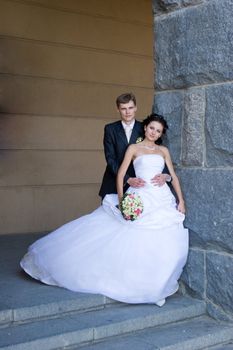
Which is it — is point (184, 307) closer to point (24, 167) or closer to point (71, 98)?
point (24, 167)

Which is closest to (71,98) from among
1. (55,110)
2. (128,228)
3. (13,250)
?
(55,110)

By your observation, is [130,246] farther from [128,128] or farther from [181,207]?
[128,128]

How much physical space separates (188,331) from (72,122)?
4.04 metres

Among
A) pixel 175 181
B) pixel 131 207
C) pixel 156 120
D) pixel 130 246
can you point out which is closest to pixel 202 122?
pixel 156 120

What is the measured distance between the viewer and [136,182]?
4637 mm

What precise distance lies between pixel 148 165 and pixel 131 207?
1.43 ft

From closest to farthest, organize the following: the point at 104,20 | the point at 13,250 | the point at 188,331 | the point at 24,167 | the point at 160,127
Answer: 1. the point at 188,331
2. the point at 160,127
3. the point at 13,250
4. the point at 24,167
5. the point at 104,20

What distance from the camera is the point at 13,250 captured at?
6.20 m

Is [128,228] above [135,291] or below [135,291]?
above

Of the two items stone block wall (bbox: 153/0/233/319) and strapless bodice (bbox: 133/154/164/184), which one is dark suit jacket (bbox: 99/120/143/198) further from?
stone block wall (bbox: 153/0/233/319)

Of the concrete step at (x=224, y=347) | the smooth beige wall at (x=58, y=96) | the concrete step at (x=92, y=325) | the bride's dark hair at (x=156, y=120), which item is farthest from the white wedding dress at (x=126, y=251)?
the smooth beige wall at (x=58, y=96)

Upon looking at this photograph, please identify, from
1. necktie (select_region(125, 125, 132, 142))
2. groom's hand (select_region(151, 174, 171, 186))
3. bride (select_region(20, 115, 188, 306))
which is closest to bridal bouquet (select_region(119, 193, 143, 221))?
bride (select_region(20, 115, 188, 306))

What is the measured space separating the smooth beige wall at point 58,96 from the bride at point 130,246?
2.59 m

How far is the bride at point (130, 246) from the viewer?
4.36m
